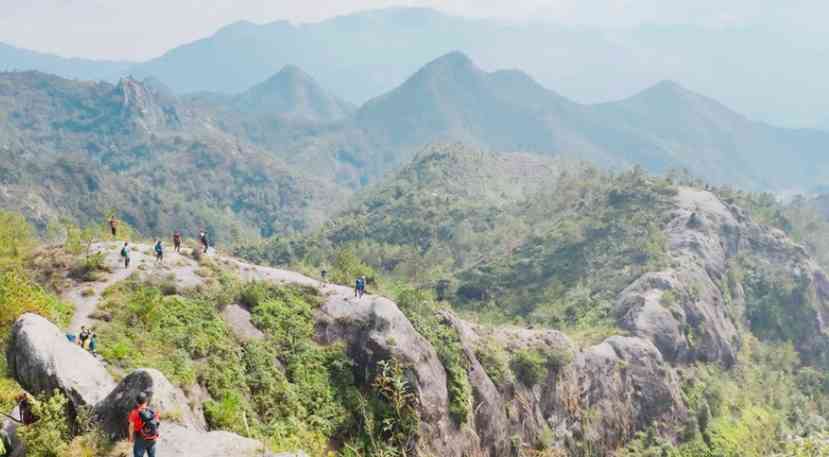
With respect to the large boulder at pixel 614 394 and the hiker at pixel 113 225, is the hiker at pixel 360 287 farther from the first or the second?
the hiker at pixel 113 225

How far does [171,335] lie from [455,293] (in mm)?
53456

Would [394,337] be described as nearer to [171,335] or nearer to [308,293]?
[308,293]

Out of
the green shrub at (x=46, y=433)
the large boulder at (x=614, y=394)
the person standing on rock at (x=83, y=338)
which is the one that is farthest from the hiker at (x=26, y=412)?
the large boulder at (x=614, y=394)

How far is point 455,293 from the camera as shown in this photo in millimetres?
74250

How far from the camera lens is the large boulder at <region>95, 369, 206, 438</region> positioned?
13766mm

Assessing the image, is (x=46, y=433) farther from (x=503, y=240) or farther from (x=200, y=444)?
(x=503, y=240)

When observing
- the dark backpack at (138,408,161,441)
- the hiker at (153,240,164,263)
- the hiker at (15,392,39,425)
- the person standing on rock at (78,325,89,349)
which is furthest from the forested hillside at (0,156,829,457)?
the dark backpack at (138,408,161,441)

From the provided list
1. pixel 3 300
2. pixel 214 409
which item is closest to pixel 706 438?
pixel 214 409

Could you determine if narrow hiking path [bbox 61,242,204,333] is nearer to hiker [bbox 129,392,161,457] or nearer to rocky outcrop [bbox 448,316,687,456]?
hiker [bbox 129,392,161,457]

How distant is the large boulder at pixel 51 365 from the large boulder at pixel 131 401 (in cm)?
69

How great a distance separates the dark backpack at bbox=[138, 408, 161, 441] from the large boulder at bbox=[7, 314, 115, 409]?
3148 millimetres

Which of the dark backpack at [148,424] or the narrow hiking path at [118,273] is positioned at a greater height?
the dark backpack at [148,424]

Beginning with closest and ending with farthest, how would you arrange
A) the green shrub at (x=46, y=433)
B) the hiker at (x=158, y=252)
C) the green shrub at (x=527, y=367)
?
Result: 1. the green shrub at (x=46, y=433)
2. the hiker at (x=158, y=252)
3. the green shrub at (x=527, y=367)

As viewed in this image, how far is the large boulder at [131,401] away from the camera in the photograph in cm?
1377
